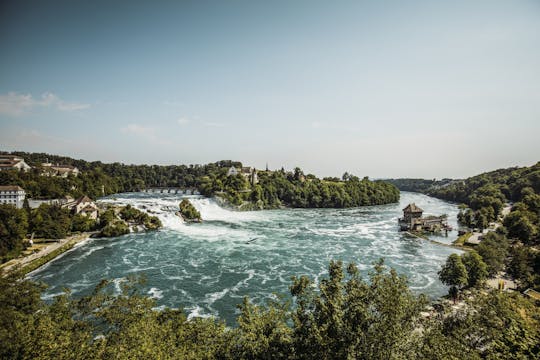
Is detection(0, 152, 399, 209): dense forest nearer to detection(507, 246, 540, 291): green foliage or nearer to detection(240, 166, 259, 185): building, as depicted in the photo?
detection(240, 166, 259, 185): building

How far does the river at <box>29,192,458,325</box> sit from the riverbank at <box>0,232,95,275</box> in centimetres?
77

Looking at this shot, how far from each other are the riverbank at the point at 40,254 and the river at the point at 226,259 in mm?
774

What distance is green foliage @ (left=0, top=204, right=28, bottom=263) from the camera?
87.7ft

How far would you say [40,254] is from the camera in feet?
94.5

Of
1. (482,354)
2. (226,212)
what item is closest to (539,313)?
(482,354)

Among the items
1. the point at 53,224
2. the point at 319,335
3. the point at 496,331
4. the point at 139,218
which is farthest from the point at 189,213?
the point at 496,331

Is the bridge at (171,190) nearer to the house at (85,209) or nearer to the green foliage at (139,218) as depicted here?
the green foliage at (139,218)

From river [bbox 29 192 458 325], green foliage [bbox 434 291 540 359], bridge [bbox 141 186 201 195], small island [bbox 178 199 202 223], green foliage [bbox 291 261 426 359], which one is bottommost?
river [bbox 29 192 458 325]

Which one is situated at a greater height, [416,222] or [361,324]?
[361,324]

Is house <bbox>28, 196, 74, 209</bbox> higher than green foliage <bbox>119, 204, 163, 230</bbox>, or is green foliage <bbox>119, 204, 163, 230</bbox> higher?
house <bbox>28, 196, 74, 209</bbox>

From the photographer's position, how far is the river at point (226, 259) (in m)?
22.5

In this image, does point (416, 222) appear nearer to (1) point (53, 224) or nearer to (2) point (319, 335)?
(2) point (319, 335)

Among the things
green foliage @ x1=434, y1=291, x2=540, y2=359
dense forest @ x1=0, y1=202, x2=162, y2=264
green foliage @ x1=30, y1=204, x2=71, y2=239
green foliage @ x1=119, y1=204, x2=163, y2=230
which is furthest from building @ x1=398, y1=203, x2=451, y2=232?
green foliage @ x1=30, y1=204, x2=71, y2=239

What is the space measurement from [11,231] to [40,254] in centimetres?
391
